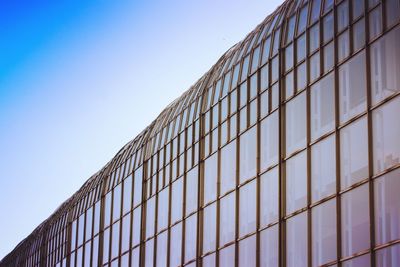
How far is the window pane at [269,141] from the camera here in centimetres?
3284

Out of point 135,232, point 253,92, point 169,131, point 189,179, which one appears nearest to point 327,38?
point 253,92

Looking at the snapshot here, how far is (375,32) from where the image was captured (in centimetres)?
2747

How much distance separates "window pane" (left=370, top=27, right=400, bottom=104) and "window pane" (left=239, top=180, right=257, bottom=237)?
8.54 meters

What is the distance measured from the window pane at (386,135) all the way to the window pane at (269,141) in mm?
6439

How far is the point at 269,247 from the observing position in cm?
3238

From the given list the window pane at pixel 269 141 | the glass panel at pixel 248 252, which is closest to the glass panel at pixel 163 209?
the glass panel at pixel 248 252

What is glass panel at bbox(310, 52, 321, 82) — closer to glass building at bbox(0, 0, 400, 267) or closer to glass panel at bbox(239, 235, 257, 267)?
glass building at bbox(0, 0, 400, 267)

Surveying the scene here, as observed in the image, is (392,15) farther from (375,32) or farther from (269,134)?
(269,134)

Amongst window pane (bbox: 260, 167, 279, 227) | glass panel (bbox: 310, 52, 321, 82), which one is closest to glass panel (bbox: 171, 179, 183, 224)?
window pane (bbox: 260, 167, 279, 227)

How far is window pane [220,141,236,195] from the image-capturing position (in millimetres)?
36344

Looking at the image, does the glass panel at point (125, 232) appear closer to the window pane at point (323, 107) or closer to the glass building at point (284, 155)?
the glass building at point (284, 155)

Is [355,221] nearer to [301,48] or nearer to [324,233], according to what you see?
[324,233]

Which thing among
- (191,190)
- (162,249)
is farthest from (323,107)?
(162,249)

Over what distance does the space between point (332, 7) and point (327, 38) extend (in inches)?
43.7
